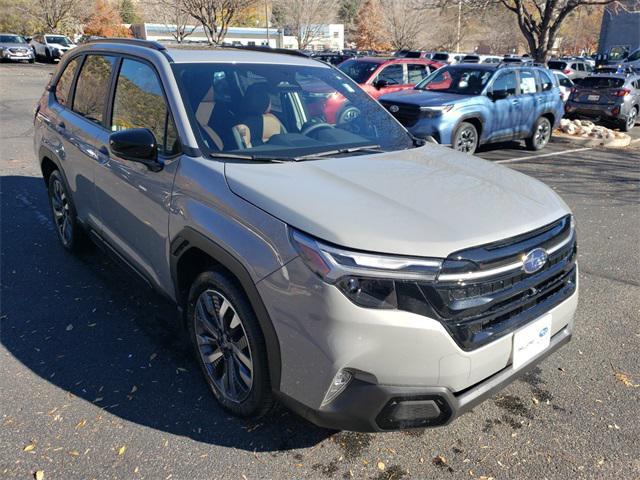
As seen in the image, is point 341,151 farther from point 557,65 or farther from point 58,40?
point 58,40

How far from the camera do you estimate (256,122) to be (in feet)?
10.1

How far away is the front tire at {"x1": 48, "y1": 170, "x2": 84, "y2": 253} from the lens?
4.47 m

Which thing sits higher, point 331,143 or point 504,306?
point 331,143

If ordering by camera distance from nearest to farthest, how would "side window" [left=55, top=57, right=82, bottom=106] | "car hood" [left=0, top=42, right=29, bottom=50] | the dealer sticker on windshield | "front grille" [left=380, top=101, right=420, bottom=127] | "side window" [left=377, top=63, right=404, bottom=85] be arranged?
the dealer sticker on windshield, "side window" [left=55, top=57, right=82, bottom=106], "front grille" [left=380, top=101, right=420, bottom=127], "side window" [left=377, top=63, right=404, bottom=85], "car hood" [left=0, top=42, right=29, bottom=50]

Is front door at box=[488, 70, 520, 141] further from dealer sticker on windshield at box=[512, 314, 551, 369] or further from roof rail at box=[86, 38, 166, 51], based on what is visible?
dealer sticker on windshield at box=[512, 314, 551, 369]

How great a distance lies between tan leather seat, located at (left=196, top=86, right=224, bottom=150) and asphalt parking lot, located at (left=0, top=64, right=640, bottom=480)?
4.46 ft

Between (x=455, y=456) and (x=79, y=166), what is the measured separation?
3.30 m

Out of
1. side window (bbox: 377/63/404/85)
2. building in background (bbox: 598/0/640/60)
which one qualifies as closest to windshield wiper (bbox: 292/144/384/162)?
side window (bbox: 377/63/404/85)

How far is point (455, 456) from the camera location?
2533 mm

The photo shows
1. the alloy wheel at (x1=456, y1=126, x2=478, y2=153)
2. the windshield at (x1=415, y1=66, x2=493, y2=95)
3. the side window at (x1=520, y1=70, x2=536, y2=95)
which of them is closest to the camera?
the alloy wheel at (x1=456, y1=126, x2=478, y2=153)

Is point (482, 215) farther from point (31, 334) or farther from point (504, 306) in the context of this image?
point (31, 334)

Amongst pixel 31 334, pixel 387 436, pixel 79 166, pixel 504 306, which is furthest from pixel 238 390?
pixel 79 166

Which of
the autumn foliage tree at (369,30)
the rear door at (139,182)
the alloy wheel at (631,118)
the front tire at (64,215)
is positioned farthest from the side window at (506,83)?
the autumn foliage tree at (369,30)

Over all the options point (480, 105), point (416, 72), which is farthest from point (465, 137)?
point (416, 72)
